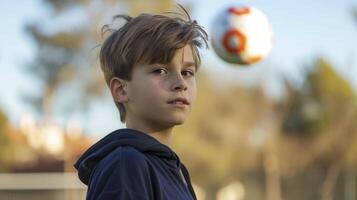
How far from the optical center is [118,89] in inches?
71.7

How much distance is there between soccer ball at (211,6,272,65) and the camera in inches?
247

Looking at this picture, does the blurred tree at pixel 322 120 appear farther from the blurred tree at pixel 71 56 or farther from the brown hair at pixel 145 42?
the brown hair at pixel 145 42

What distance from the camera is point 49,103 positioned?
20.5m

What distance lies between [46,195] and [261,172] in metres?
9.26

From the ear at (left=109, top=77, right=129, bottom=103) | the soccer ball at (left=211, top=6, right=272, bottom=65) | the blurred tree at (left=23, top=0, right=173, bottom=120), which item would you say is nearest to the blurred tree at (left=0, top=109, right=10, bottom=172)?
the blurred tree at (left=23, top=0, right=173, bottom=120)

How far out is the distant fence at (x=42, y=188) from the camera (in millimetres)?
14195

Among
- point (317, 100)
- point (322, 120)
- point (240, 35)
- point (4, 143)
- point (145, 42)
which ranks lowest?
point (4, 143)

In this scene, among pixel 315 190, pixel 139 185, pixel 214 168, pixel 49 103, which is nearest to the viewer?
pixel 139 185

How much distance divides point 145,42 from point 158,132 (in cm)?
22

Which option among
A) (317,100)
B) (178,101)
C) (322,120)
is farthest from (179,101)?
(317,100)

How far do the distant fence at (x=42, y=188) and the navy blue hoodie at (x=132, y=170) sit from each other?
41.5ft

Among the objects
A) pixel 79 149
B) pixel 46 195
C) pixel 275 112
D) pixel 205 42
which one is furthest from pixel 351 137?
pixel 205 42

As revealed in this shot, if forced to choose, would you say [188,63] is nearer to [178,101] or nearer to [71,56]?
[178,101]

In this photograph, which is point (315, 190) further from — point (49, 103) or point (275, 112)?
point (49, 103)
